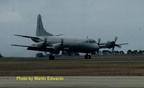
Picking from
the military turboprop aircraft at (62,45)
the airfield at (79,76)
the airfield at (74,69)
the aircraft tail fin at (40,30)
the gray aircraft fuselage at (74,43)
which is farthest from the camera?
the aircraft tail fin at (40,30)

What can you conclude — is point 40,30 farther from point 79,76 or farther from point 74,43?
point 79,76

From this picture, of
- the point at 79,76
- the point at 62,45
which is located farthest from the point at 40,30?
the point at 79,76

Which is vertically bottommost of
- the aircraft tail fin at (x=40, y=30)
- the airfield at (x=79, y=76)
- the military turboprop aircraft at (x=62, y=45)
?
the airfield at (x=79, y=76)

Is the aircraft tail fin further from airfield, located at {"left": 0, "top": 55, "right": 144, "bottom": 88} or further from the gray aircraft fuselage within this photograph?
airfield, located at {"left": 0, "top": 55, "right": 144, "bottom": 88}

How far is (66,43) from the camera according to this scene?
8181 cm

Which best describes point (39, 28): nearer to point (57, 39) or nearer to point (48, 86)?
point (57, 39)

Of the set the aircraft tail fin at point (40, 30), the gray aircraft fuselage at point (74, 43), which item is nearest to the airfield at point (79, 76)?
the gray aircraft fuselage at point (74, 43)

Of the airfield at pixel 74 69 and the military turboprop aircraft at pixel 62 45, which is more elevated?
the military turboprop aircraft at pixel 62 45

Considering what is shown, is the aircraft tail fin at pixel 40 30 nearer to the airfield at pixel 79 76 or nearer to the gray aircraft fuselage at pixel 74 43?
the gray aircraft fuselage at pixel 74 43

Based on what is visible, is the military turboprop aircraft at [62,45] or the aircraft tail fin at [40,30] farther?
the aircraft tail fin at [40,30]

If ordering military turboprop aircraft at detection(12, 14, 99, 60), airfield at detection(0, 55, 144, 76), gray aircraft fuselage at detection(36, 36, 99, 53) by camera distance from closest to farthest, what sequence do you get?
airfield at detection(0, 55, 144, 76), military turboprop aircraft at detection(12, 14, 99, 60), gray aircraft fuselage at detection(36, 36, 99, 53)

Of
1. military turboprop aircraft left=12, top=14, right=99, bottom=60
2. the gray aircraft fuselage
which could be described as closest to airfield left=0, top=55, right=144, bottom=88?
military turboprop aircraft left=12, top=14, right=99, bottom=60

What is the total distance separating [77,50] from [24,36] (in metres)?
11.9

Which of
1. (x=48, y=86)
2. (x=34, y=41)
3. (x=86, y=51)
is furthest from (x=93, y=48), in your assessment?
(x=48, y=86)
